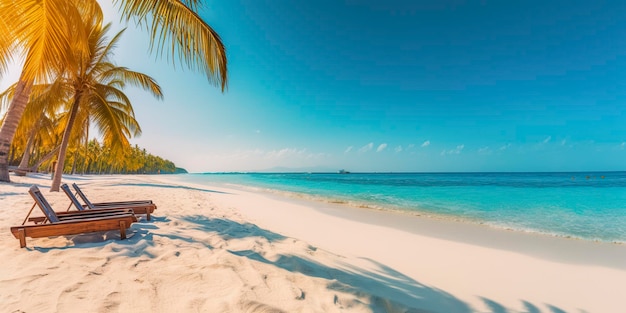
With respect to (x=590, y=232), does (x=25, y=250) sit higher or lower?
higher

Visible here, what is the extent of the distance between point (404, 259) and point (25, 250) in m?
5.36

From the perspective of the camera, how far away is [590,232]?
7.57 meters

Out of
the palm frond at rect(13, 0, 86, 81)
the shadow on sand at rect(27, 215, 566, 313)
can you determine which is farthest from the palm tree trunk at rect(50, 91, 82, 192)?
the shadow on sand at rect(27, 215, 566, 313)

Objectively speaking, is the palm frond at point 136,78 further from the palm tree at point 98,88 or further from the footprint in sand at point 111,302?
the footprint in sand at point 111,302

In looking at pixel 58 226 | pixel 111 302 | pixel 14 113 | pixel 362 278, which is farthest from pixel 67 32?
pixel 14 113

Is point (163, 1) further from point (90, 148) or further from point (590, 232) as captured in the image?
point (90, 148)

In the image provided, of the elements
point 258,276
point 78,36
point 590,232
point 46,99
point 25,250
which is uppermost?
point 46,99

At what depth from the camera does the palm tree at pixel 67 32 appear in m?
3.33

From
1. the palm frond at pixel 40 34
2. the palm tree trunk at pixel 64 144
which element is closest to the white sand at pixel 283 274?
the palm frond at pixel 40 34

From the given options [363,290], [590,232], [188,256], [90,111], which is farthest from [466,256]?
[90,111]

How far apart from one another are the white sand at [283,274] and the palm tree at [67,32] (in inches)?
101

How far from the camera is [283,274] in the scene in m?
3.00

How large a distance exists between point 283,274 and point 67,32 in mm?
4746

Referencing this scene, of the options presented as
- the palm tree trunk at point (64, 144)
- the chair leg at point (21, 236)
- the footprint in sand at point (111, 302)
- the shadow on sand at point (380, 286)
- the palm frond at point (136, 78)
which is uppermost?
the palm frond at point (136, 78)
